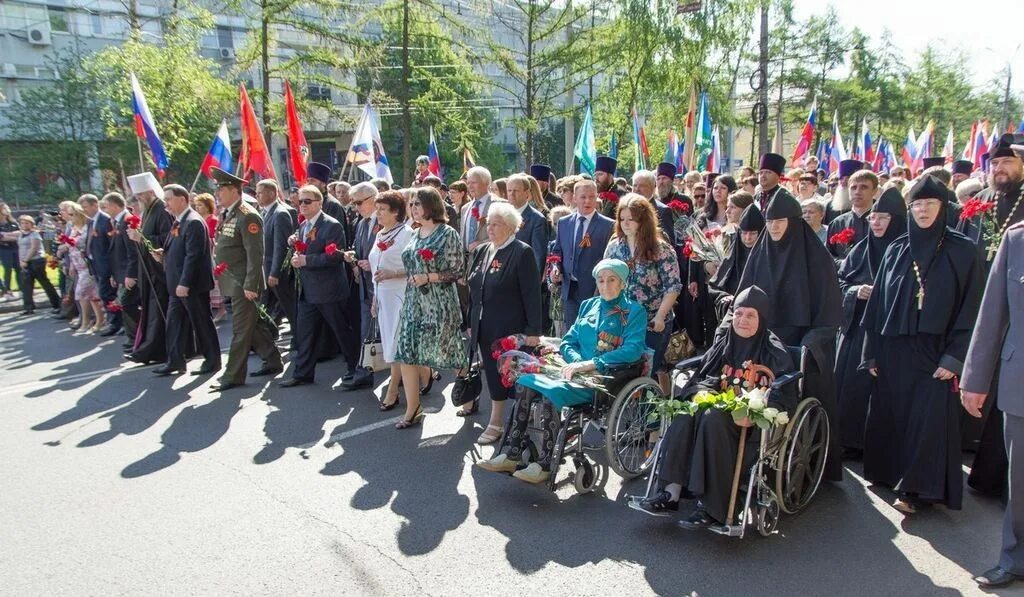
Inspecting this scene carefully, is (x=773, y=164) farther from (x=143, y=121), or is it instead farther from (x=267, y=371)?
(x=143, y=121)

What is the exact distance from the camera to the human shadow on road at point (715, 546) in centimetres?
365

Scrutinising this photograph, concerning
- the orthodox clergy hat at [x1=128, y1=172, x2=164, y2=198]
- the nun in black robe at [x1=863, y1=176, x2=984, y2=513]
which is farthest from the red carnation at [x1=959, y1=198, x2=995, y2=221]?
the orthodox clergy hat at [x1=128, y1=172, x2=164, y2=198]

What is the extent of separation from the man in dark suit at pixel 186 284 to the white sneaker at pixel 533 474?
497 cm

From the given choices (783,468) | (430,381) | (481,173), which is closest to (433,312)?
(430,381)

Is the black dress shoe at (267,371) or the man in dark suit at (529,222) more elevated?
the man in dark suit at (529,222)

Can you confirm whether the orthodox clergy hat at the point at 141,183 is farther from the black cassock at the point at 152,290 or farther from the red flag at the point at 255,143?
the red flag at the point at 255,143

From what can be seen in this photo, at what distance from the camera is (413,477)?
5.14m

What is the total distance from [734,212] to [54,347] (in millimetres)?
9511

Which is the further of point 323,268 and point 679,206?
point 679,206

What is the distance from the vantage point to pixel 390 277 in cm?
643

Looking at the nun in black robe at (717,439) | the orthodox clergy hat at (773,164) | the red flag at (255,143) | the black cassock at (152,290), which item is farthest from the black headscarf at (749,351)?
the red flag at (255,143)

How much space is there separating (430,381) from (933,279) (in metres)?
4.86

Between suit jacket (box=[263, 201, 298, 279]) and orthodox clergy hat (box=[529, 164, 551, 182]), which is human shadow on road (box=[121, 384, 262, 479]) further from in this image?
orthodox clergy hat (box=[529, 164, 551, 182])

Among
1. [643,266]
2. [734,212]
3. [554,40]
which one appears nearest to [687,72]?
[554,40]
